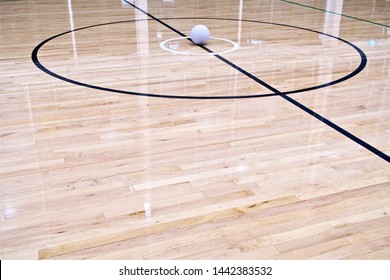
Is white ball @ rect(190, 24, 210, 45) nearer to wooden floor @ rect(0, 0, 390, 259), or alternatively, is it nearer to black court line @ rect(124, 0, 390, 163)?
wooden floor @ rect(0, 0, 390, 259)

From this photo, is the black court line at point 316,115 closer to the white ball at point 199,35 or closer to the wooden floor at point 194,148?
the wooden floor at point 194,148

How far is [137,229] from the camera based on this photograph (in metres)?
1.67

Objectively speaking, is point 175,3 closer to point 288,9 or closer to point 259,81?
point 288,9

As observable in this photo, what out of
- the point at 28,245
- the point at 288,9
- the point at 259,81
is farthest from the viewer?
the point at 288,9

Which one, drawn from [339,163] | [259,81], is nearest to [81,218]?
[339,163]

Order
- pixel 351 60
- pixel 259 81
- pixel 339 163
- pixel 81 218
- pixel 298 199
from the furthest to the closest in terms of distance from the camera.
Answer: pixel 351 60 → pixel 259 81 → pixel 339 163 → pixel 298 199 → pixel 81 218

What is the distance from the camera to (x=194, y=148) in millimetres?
2279

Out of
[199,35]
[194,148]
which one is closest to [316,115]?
[194,148]

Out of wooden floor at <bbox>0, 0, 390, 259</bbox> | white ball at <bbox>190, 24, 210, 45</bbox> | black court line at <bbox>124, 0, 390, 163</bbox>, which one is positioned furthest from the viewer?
white ball at <bbox>190, 24, 210, 45</bbox>

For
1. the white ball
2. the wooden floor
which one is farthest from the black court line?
the white ball

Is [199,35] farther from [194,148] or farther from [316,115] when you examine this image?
[194,148]

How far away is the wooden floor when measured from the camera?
1.63 meters

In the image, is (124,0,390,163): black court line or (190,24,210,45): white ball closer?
(124,0,390,163): black court line

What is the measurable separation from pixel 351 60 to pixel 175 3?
373cm
